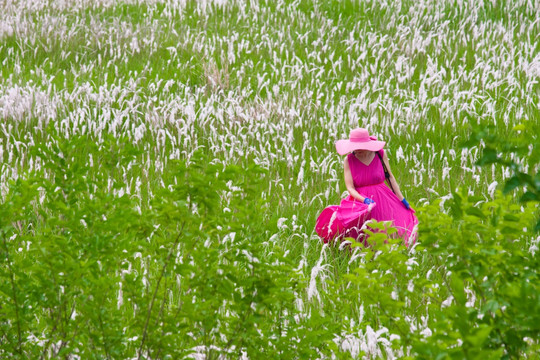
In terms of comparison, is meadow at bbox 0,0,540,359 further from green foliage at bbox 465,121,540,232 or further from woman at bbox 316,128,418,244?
woman at bbox 316,128,418,244

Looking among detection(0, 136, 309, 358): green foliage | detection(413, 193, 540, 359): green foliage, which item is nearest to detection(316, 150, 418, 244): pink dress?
detection(0, 136, 309, 358): green foliage

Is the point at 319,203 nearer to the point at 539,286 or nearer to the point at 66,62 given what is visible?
the point at 539,286

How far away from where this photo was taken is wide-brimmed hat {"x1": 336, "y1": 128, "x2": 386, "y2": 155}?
14.7ft

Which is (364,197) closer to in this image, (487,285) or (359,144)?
(359,144)

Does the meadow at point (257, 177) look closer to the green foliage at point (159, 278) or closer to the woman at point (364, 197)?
the green foliage at point (159, 278)

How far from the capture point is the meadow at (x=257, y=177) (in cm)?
201

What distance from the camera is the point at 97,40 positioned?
29.8 ft

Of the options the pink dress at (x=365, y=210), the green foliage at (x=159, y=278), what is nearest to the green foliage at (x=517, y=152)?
the green foliage at (x=159, y=278)

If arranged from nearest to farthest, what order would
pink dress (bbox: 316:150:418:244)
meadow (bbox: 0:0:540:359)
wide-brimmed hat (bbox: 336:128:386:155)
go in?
meadow (bbox: 0:0:540:359) → pink dress (bbox: 316:150:418:244) → wide-brimmed hat (bbox: 336:128:386:155)

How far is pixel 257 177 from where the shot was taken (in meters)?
2.11

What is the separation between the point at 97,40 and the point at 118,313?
7.62 meters

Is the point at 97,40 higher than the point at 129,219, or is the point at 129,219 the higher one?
the point at 129,219

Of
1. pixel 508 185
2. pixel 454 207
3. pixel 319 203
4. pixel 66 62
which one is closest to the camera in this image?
pixel 508 185

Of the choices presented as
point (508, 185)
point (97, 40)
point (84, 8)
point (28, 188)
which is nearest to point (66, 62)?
point (97, 40)
